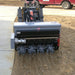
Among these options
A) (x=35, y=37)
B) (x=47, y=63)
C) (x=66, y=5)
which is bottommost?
(x=47, y=63)

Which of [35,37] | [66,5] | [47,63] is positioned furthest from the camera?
[66,5]

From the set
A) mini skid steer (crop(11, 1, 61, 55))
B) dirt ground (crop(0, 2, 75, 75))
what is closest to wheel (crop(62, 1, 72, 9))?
dirt ground (crop(0, 2, 75, 75))

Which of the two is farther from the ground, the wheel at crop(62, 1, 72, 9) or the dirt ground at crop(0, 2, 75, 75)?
the wheel at crop(62, 1, 72, 9)

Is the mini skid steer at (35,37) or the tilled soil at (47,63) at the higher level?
the mini skid steer at (35,37)

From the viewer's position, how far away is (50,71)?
5113 millimetres

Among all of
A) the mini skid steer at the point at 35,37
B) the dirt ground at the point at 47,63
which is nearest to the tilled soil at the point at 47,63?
the dirt ground at the point at 47,63

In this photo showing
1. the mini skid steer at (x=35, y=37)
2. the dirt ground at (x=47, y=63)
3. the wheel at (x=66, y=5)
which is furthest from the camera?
the wheel at (x=66, y=5)

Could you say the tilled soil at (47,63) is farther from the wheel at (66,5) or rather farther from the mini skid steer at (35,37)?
the wheel at (66,5)

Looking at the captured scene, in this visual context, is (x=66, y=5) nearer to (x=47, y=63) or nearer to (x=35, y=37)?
(x=35, y=37)

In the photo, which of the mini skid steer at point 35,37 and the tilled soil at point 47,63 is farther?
the mini skid steer at point 35,37

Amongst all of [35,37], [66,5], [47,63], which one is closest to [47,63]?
[47,63]

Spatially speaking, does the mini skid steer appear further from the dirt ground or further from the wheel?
the wheel

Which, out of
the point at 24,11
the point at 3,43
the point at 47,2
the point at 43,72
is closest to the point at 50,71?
the point at 43,72

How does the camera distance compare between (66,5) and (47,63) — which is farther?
(66,5)
